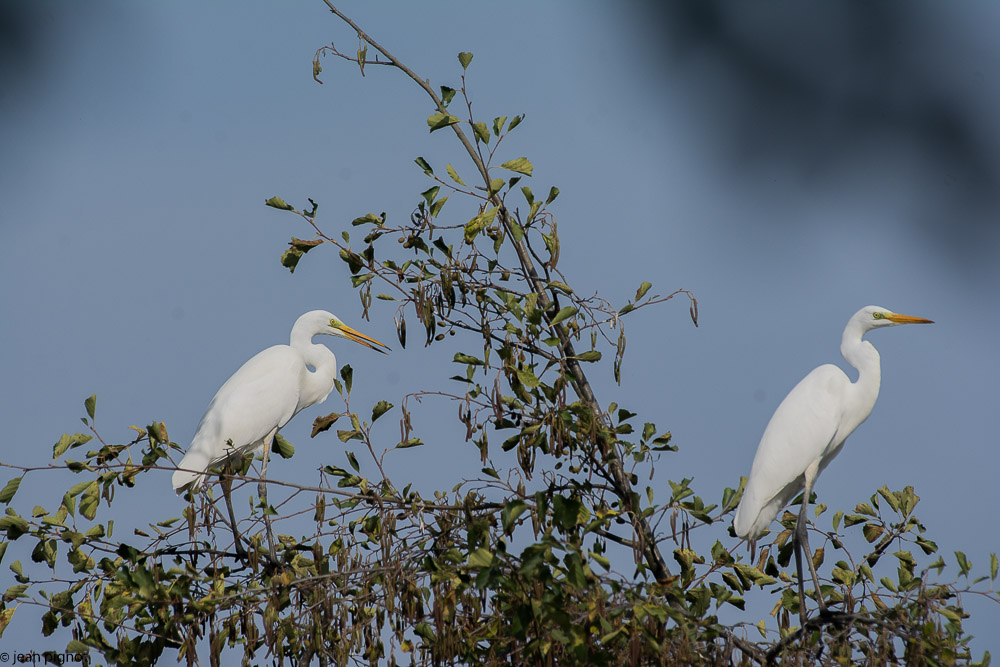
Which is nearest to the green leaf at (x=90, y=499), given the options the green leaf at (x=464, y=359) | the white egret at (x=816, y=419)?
the green leaf at (x=464, y=359)

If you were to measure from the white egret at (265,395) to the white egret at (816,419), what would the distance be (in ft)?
10.2

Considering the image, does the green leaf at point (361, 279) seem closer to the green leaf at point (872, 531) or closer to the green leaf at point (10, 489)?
the green leaf at point (10, 489)

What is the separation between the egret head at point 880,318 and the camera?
6398 mm

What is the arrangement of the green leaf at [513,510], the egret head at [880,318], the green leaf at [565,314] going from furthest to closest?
the egret head at [880,318]
the green leaf at [565,314]
the green leaf at [513,510]

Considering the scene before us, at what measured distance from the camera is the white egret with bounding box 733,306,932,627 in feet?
20.3

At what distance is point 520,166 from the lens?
4152 mm

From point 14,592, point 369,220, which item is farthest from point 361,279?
point 14,592

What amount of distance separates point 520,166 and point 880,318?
3245 millimetres

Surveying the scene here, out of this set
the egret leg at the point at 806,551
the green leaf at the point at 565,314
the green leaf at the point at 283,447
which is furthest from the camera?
the green leaf at the point at 283,447

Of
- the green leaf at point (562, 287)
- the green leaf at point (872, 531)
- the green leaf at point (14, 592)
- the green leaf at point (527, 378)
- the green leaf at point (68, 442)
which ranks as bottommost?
the green leaf at point (14, 592)

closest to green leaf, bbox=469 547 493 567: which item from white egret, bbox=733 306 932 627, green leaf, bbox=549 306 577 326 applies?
green leaf, bbox=549 306 577 326

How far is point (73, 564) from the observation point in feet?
15.5

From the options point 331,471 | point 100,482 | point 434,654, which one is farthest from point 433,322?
point 100,482

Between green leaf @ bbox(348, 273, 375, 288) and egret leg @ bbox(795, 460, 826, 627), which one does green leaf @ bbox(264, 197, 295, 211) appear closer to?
green leaf @ bbox(348, 273, 375, 288)
